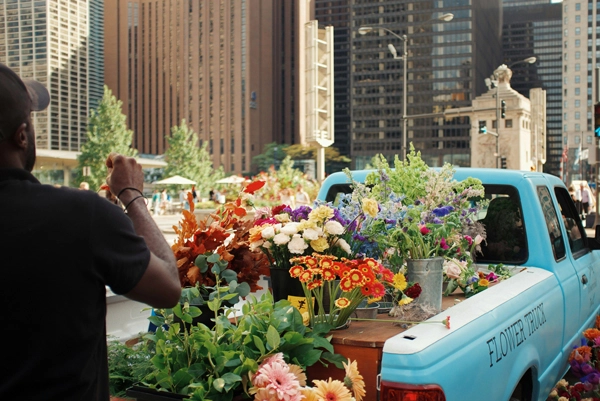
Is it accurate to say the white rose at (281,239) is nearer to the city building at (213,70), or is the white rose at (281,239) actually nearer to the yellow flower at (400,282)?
the yellow flower at (400,282)

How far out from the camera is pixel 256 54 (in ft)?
465

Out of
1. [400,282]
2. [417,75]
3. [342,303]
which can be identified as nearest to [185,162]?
[417,75]

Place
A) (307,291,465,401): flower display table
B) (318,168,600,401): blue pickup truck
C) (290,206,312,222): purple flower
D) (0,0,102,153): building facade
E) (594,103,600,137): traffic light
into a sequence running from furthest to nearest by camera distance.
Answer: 1. (0,0,102,153): building facade
2. (594,103,600,137): traffic light
3. (290,206,312,222): purple flower
4. (307,291,465,401): flower display table
5. (318,168,600,401): blue pickup truck

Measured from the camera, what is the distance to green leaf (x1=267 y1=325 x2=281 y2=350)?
8.04 ft

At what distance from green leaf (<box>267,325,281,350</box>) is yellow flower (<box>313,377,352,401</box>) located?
0.22 m

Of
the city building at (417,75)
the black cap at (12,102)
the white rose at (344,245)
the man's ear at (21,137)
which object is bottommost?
the white rose at (344,245)

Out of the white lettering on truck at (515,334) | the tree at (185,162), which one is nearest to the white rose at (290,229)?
the white lettering on truck at (515,334)

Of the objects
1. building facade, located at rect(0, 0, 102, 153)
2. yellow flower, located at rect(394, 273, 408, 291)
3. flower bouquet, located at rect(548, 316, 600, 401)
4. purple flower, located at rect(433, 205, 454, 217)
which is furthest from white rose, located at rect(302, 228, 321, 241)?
building facade, located at rect(0, 0, 102, 153)

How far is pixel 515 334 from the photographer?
319 centimetres

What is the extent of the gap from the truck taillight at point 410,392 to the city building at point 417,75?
474 feet

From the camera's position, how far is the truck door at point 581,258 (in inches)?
192

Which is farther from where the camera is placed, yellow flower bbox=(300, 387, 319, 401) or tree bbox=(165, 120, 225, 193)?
tree bbox=(165, 120, 225, 193)

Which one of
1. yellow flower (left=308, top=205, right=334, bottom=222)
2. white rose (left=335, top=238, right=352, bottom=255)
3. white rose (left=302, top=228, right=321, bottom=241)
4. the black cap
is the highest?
the black cap

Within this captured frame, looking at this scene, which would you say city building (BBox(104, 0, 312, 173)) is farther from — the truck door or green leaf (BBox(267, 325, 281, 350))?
green leaf (BBox(267, 325, 281, 350))
